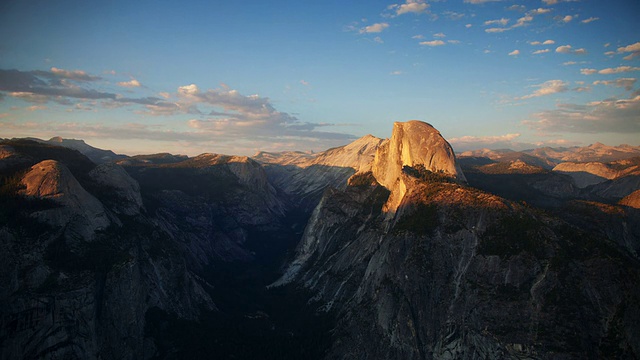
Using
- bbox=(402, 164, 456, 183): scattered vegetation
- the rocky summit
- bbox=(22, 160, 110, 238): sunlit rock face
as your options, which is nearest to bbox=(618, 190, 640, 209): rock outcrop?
the rocky summit

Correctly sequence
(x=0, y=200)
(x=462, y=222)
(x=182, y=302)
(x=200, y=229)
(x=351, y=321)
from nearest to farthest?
(x=0, y=200)
(x=462, y=222)
(x=351, y=321)
(x=182, y=302)
(x=200, y=229)

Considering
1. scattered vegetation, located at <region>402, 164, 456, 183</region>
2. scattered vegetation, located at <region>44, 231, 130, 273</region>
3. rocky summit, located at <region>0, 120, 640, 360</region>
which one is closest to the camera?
rocky summit, located at <region>0, 120, 640, 360</region>

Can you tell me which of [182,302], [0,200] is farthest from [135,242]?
[0,200]

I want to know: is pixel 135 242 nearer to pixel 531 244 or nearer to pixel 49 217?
pixel 49 217

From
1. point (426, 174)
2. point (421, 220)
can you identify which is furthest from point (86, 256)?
point (426, 174)

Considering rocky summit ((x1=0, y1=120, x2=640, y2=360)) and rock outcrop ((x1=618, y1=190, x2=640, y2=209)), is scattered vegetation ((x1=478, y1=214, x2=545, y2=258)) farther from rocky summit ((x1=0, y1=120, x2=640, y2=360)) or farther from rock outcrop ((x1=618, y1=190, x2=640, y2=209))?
rock outcrop ((x1=618, y1=190, x2=640, y2=209))

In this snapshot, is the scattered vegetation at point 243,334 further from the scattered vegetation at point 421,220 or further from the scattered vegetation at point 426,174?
the scattered vegetation at point 426,174

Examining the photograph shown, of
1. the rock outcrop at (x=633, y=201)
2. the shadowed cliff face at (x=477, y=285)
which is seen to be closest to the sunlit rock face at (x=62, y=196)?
the shadowed cliff face at (x=477, y=285)
